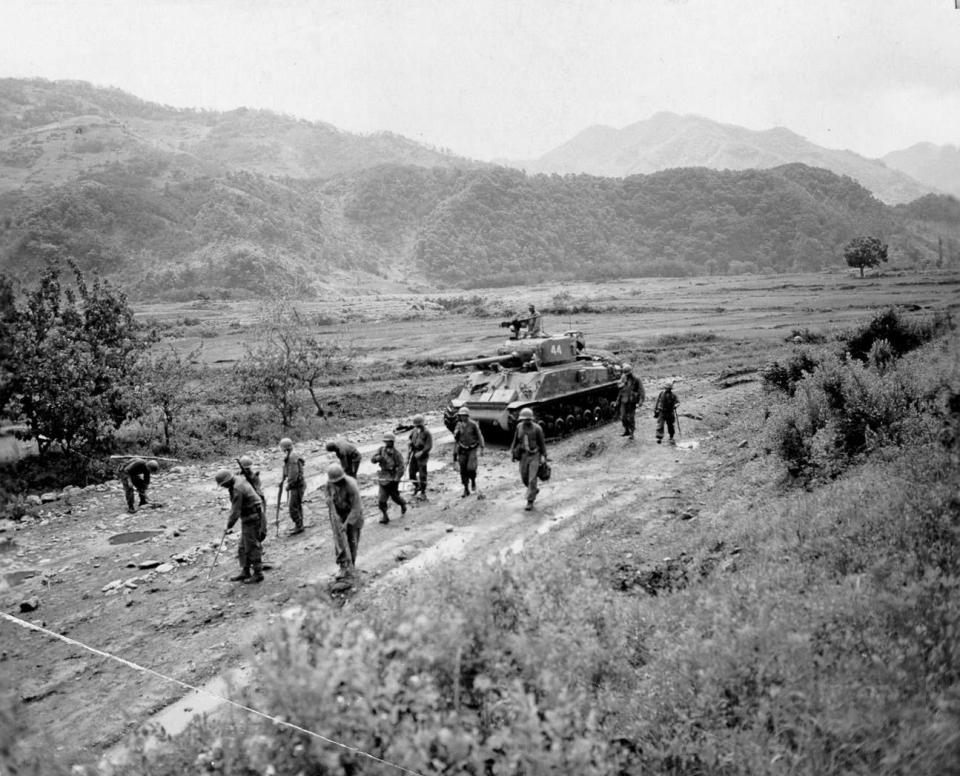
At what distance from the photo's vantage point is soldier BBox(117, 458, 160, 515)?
12.0 metres

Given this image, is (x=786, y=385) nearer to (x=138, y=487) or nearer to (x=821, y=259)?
(x=138, y=487)

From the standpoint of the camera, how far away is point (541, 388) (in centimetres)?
1501

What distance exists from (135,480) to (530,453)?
24.7 feet

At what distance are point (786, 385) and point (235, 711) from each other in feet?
44.0

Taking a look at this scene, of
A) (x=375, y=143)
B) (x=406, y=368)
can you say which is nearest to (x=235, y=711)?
(x=406, y=368)

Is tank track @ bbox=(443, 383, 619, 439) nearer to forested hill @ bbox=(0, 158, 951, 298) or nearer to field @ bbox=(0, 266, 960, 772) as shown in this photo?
field @ bbox=(0, 266, 960, 772)

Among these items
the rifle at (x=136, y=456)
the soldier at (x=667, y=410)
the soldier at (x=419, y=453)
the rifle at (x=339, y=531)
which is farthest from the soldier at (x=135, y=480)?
the soldier at (x=667, y=410)

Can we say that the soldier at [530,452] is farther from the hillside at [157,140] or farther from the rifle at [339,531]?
the hillside at [157,140]

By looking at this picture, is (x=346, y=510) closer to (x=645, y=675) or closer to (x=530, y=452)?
(x=530, y=452)

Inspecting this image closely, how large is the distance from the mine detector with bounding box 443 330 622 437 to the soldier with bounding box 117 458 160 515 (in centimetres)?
639

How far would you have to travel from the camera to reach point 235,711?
Result: 4.72 metres

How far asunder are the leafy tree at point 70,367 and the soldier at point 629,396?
1100cm

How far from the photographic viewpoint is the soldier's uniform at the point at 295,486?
33.3 ft

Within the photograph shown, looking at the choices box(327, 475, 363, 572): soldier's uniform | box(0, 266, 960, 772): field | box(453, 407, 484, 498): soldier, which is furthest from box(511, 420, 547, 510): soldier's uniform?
box(327, 475, 363, 572): soldier's uniform
